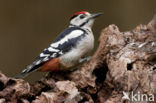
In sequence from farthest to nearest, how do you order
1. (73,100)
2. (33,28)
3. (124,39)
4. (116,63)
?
1. (33,28)
2. (124,39)
3. (116,63)
4. (73,100)

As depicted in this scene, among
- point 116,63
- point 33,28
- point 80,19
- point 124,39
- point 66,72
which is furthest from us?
point 33,28

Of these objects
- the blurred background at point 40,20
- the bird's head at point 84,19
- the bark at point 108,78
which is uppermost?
the blurred background at point 40,20

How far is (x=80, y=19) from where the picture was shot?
13.0 feet

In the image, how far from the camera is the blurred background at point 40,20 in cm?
546

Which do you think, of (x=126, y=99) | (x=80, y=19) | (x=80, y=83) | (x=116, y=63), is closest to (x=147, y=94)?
(x=126, y=99)

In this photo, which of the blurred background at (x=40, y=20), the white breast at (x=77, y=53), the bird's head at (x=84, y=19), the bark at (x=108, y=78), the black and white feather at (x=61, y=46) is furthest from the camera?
the blurred background at (x=40, y=20)

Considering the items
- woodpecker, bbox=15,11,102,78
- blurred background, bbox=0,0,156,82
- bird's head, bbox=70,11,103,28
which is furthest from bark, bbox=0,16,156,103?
blurred background, bbox=0,0,156,82

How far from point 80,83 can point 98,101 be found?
198mm

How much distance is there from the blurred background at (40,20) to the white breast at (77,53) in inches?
73.1

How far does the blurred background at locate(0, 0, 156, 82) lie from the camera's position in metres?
5.46

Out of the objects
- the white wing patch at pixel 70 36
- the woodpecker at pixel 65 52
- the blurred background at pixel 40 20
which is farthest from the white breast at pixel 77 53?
the blurred background at pixel 40 20

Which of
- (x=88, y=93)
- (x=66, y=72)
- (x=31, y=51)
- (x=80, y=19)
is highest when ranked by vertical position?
(x=31, y=51)

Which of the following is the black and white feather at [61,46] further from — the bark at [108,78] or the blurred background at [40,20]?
the blurred background at [40,20]

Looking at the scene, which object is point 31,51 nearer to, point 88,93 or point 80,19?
point 80,19
